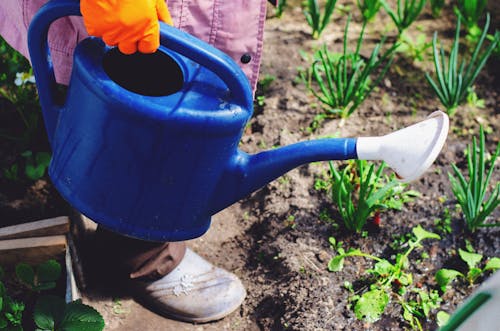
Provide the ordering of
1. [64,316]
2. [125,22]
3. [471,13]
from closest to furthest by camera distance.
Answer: [125,22] < [64,316] < [471,13]

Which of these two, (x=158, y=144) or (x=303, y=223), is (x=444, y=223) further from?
(x=158, y=144)

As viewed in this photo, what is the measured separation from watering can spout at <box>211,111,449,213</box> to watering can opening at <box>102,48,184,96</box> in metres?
0.23

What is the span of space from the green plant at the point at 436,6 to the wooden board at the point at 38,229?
177cm

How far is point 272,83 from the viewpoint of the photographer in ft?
8.29

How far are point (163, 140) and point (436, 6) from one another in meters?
1.88

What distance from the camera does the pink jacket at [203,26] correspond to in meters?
1.48

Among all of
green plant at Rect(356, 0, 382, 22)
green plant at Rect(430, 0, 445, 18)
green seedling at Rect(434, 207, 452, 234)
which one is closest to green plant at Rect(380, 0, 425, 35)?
green plant at Rect(356, 0, 382, 22)

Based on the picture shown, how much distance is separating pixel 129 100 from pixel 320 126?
122cm

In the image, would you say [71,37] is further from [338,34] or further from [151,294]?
[338,34]

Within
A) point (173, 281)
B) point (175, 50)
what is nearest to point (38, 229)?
point (173, 281)

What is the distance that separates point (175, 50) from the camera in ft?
4.09

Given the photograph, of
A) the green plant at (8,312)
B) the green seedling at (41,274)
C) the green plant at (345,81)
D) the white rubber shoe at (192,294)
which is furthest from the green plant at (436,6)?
the green plant at (8,312)

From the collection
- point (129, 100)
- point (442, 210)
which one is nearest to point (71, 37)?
point (129, 100)

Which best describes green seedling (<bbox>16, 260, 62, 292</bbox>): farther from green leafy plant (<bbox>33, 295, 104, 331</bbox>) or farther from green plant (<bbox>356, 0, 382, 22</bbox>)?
green plant (<bbox>356, 0, 382, 22</bbox>)
